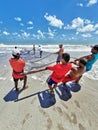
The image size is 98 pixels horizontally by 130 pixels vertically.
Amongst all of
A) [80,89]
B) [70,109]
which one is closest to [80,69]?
[80,89]

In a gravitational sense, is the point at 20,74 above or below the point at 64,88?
above

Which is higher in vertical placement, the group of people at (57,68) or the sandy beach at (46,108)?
the group of people at (57,68)

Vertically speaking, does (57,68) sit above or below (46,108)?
above

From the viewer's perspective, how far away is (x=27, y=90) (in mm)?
5609

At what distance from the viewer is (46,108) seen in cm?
439

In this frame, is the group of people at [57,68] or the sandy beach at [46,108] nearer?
the sandy beach at [46,108]

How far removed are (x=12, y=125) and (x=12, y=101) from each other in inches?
48.7

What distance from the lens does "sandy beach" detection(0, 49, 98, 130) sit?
11.9ft

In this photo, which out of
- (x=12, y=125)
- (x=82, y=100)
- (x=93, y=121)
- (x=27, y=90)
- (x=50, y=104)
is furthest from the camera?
(x=27, y=90)

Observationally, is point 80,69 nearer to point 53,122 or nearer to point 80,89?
point 80,89

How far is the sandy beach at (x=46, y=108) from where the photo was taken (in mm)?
3637

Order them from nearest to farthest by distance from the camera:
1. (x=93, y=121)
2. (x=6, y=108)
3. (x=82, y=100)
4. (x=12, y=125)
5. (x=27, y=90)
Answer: (x=12, y=125) → (x=93, y=121) → (x=6, y=108) → (x=82, y=100) → (x=27, y=90)

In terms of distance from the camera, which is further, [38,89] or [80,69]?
[38,89]

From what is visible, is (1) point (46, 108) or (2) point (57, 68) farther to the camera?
(2) point (57, 68)
